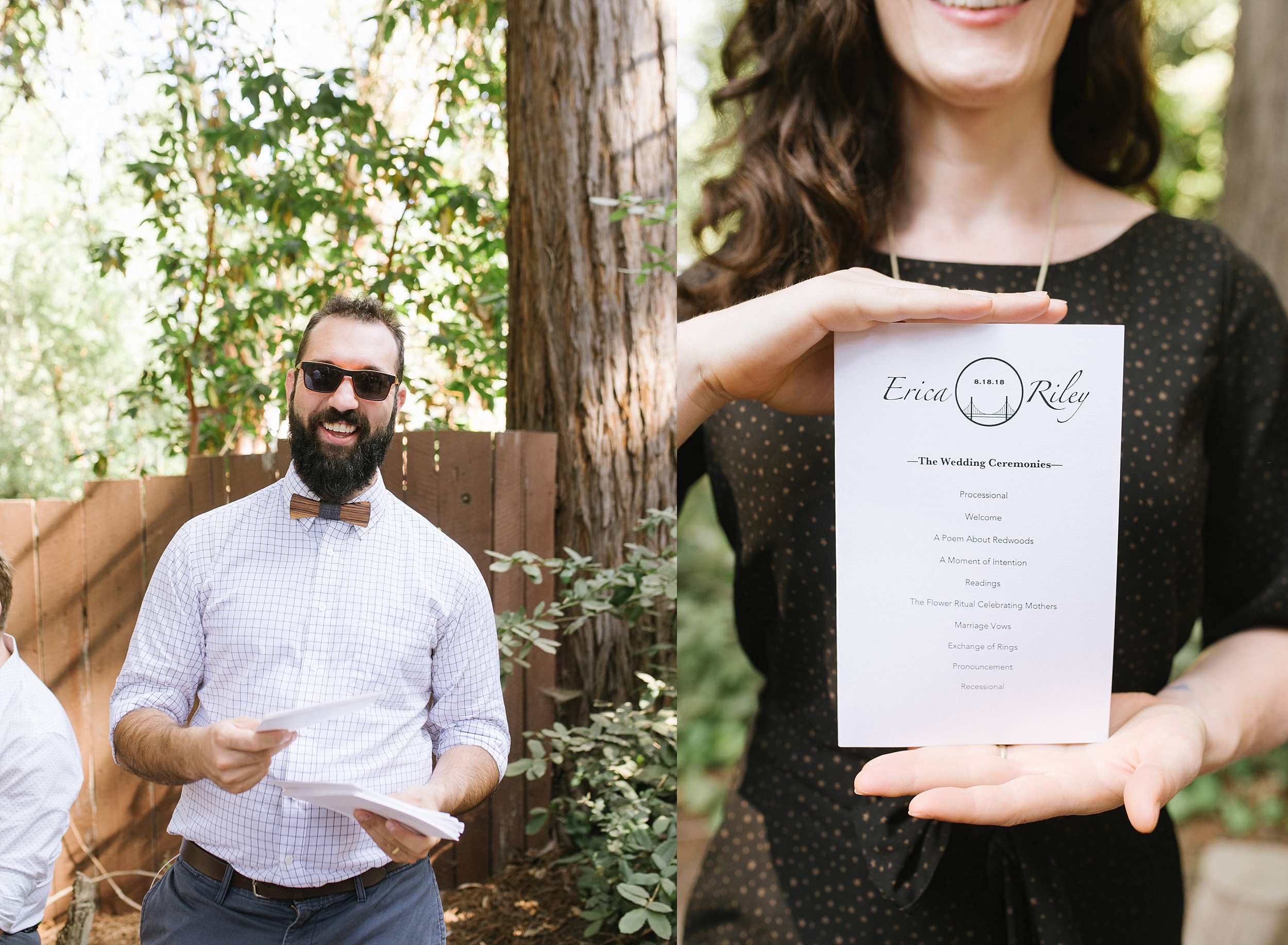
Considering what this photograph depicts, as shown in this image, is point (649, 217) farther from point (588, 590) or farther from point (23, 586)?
point (23, 586)

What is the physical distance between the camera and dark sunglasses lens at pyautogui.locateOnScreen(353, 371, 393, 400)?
27.8 inches

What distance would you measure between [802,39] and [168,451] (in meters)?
0.79

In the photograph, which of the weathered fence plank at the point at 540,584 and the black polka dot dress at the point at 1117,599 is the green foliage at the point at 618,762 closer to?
the weathered fence plank at the point at 540,584

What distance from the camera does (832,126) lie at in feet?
2.98

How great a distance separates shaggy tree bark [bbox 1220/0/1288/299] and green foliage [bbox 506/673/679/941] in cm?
215

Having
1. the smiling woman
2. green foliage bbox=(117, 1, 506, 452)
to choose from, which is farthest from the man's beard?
the smiling woman

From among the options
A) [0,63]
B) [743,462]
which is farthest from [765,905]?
[0,63]

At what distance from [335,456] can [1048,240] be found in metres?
0.76

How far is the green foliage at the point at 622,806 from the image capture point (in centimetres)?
96

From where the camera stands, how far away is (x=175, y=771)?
0.66 m

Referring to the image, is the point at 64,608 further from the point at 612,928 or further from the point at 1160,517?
the point at 1160,517

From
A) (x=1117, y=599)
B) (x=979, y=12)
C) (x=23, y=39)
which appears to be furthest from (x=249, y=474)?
(x=1117, y=599)

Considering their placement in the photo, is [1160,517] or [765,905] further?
[765,905]

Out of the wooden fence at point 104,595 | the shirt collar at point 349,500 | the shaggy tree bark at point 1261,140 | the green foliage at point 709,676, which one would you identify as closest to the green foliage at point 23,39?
the wooden fence at point 104,595
